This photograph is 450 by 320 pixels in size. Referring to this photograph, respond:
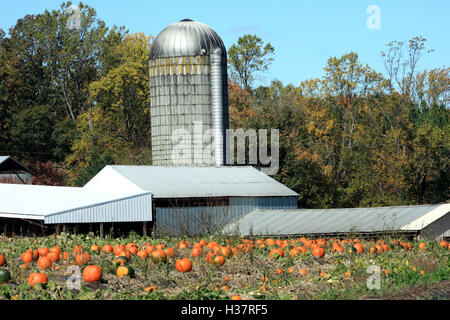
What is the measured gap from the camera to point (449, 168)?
5838 cm

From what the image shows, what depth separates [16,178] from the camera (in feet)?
186

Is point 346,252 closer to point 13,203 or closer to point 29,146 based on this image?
point 13,203

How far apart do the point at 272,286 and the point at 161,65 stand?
3726 cm

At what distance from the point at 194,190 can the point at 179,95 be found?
8942 millimetres

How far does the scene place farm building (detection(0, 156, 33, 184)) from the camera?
5528cm

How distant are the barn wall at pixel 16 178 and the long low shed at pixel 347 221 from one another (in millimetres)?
20655

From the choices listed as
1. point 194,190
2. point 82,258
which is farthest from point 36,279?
point 194,190

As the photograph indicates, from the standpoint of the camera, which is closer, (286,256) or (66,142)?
(286,256)

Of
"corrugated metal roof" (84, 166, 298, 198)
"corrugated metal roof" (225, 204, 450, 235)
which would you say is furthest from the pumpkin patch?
"corrugated metal roof" (84, 166, 298, 198)

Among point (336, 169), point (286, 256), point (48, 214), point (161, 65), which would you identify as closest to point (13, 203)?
point (48, 214)

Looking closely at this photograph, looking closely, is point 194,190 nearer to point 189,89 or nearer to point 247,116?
point 189,89

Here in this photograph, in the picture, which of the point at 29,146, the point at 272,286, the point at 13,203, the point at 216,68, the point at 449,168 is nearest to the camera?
the point at 272,286

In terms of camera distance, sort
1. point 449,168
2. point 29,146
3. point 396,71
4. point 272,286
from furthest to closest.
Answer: point 29,146
point 396,71
point 449,168
point 272,286

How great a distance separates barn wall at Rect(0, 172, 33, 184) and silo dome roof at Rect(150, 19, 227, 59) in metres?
14.3
